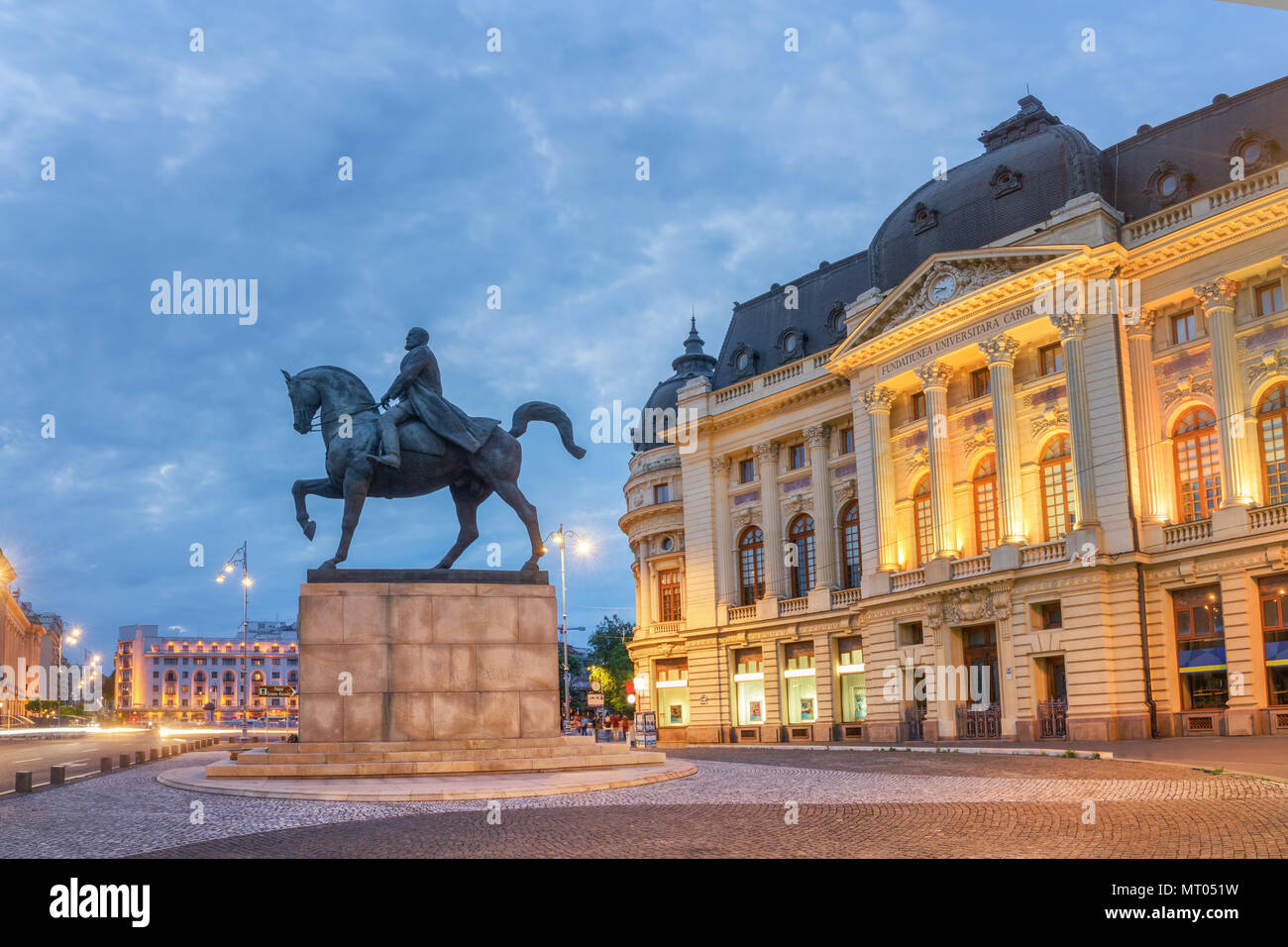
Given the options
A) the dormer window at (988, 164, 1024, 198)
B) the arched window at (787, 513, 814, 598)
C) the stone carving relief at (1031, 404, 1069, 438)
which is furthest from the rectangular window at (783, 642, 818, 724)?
the dormer window at (988, 164, 1024, 198)

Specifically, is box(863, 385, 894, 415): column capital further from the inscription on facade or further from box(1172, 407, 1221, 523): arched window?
box(1172, 407, 1221, 523): arched window

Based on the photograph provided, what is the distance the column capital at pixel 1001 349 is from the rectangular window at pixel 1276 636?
13024 mm

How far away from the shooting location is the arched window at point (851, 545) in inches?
2237

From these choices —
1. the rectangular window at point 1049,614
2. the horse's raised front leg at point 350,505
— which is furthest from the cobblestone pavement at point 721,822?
the rectangular window at point 1049,614

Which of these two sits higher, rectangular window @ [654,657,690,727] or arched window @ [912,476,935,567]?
arched window @ [912,476,935,567]

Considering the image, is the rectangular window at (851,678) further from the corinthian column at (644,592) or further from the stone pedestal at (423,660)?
the stone pedestal at (423,660)

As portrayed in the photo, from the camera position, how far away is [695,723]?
6312cm

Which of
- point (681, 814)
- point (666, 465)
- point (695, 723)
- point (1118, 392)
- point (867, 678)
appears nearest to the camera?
point (681, 814)

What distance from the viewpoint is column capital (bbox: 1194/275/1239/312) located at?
40750 millimetres

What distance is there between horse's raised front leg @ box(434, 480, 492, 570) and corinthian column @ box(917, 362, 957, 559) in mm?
28922

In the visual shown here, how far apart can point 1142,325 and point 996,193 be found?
931cm
